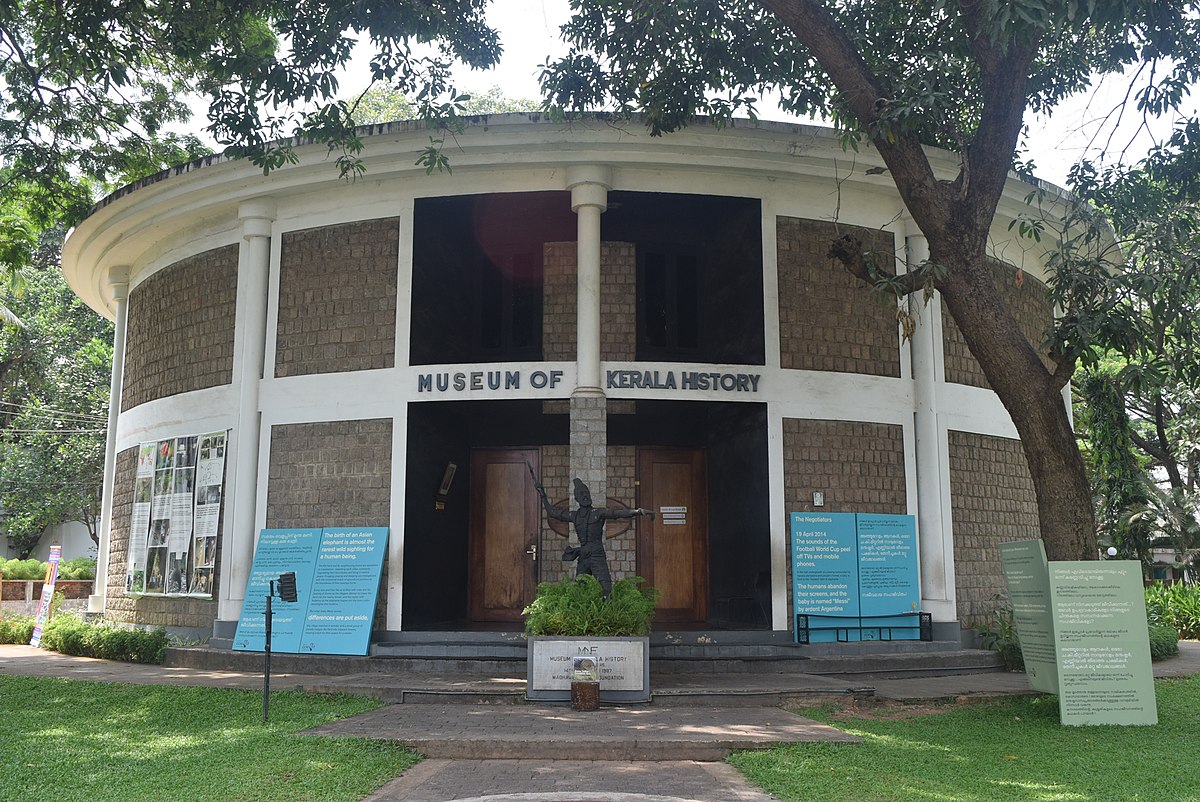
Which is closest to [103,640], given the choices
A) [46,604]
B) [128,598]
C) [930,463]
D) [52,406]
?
[128,598]

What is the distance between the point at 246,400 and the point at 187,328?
6.54 ft

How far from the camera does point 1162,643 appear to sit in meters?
12.8

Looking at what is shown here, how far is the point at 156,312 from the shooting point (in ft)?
48.3

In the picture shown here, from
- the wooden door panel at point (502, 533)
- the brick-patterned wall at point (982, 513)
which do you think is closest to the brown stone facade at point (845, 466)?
the brick-patterned wall at point (982, 513)

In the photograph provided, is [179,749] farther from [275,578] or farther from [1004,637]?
[1004,637]

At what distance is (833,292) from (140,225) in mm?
9586

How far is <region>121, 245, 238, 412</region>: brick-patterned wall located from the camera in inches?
533

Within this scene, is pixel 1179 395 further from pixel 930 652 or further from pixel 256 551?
pixel 256 551

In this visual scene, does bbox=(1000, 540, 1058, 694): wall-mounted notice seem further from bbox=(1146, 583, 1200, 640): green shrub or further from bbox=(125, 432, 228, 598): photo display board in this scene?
bbox=(125, 432, 228, 598): photo display board

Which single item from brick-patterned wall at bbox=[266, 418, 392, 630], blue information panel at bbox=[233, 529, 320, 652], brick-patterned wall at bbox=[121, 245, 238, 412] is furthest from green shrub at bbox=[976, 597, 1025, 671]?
brick-patterned wall at bbox=[121, 245, 238, 412]

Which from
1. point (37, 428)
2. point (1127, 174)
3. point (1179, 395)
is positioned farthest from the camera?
point (37, 428)

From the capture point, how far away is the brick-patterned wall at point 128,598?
13.0 meters

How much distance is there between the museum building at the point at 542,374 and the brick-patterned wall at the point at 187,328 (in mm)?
48

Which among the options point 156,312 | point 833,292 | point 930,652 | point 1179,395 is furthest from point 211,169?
point 1179,395
